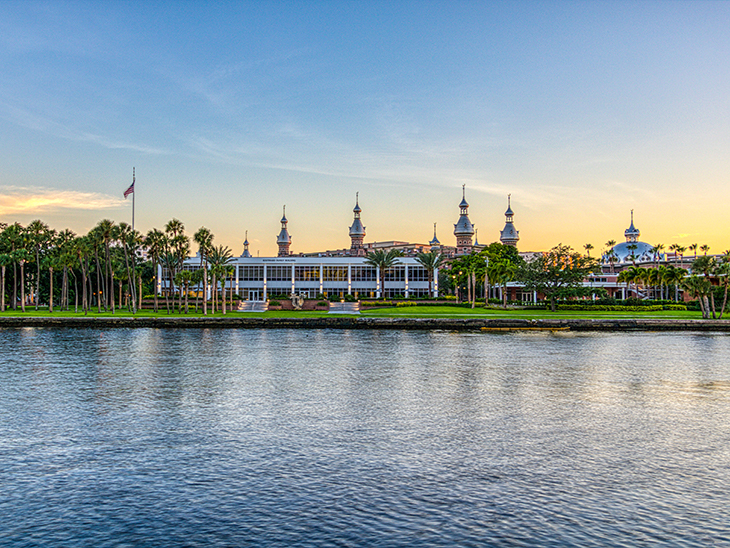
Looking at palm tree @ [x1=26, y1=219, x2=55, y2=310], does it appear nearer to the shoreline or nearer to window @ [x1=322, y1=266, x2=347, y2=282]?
the shoreline

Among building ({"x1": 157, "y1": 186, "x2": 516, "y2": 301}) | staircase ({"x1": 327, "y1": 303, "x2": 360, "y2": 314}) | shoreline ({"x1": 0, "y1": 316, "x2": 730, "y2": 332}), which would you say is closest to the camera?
shoreline ({"x1": 0, "y1": 316, "x2": 730, "y2": 332})

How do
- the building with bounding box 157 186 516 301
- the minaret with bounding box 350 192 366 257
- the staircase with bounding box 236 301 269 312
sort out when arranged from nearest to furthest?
the staircase with bounding box 236 301 269 312, the building with bounding box 157 186 516 301, the minaret with bounding box 350 192 366 257

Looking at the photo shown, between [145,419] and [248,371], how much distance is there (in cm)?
1110

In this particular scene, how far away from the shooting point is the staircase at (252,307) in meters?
87.4

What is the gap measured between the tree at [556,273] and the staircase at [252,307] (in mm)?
38644

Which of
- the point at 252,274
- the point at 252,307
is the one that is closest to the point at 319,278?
the point at 252,274

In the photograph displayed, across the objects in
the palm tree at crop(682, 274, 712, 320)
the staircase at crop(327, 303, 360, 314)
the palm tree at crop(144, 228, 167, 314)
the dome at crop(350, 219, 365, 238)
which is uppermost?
the dome at crop(350, 219, 365, 238)

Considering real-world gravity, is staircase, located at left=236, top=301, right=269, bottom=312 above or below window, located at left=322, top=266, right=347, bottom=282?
below

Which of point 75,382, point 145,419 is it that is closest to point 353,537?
point 145,419

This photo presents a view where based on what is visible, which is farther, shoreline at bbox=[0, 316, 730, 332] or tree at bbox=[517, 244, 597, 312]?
tree at bbox=[517, 244, 597, 312]

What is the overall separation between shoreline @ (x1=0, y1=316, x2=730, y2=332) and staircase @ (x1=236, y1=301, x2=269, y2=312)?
69.0 ft

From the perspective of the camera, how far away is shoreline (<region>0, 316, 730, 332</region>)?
61.4 m

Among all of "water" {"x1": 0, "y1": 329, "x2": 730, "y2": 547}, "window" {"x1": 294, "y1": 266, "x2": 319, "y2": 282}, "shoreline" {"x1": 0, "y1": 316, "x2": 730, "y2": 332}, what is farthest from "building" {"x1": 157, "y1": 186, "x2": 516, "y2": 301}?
"water" {"x1": 0, "y1": 329, "x2": 730, "y2": 547}

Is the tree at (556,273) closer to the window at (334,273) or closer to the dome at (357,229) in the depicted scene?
the window at (334,273)
